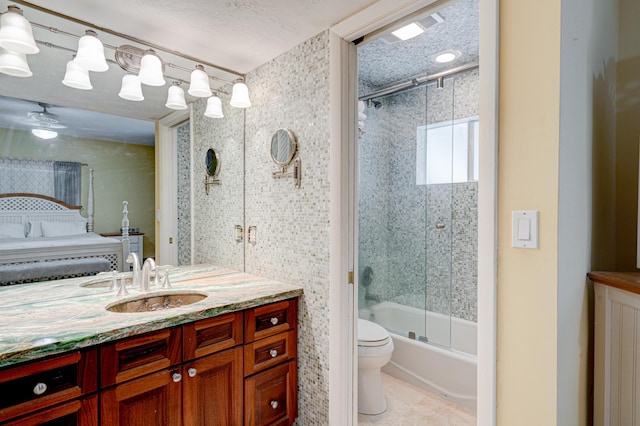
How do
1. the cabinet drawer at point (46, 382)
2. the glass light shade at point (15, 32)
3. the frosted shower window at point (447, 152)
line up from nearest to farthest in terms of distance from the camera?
the cabinet drawer at point (46, 382), the glass light shade at point (15, 32), the frosted shower window at point (447, 152)

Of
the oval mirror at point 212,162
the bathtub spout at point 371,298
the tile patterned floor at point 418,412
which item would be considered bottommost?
the tile patterned floor at point 418,412

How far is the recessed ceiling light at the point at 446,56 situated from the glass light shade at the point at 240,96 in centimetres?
138

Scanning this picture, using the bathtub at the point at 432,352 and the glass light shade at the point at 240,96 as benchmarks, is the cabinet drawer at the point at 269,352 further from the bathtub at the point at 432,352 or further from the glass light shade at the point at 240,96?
the glass light shade at the point at 240,96

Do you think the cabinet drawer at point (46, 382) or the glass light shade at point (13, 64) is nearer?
the cabinet drawer at point (46, 382)

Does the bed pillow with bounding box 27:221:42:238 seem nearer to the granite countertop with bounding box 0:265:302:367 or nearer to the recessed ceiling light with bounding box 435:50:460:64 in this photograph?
the granite countertop with bounding box 0:265:302:367

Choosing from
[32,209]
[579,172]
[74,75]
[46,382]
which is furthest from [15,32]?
[579,172]

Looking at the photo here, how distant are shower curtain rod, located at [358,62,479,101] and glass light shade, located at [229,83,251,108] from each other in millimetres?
1256

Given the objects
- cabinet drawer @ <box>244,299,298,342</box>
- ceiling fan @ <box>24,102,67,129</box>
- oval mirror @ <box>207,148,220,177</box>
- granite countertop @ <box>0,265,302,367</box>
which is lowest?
cabinet drawer @ <box>244,299,298,342</box>

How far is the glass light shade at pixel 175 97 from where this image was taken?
1805 mm

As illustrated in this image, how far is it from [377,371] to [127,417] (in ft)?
4.60

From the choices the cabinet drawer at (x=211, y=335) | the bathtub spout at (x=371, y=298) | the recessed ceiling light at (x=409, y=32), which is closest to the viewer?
the cabinet drawer at (x=211, y=335)

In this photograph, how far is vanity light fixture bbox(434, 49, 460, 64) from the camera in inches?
88.1

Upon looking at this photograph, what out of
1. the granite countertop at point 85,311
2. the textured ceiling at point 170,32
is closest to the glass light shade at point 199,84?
the textured ceiling at point 170,32

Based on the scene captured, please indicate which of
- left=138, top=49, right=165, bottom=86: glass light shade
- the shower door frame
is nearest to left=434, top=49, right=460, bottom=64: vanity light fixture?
the shower door frame
